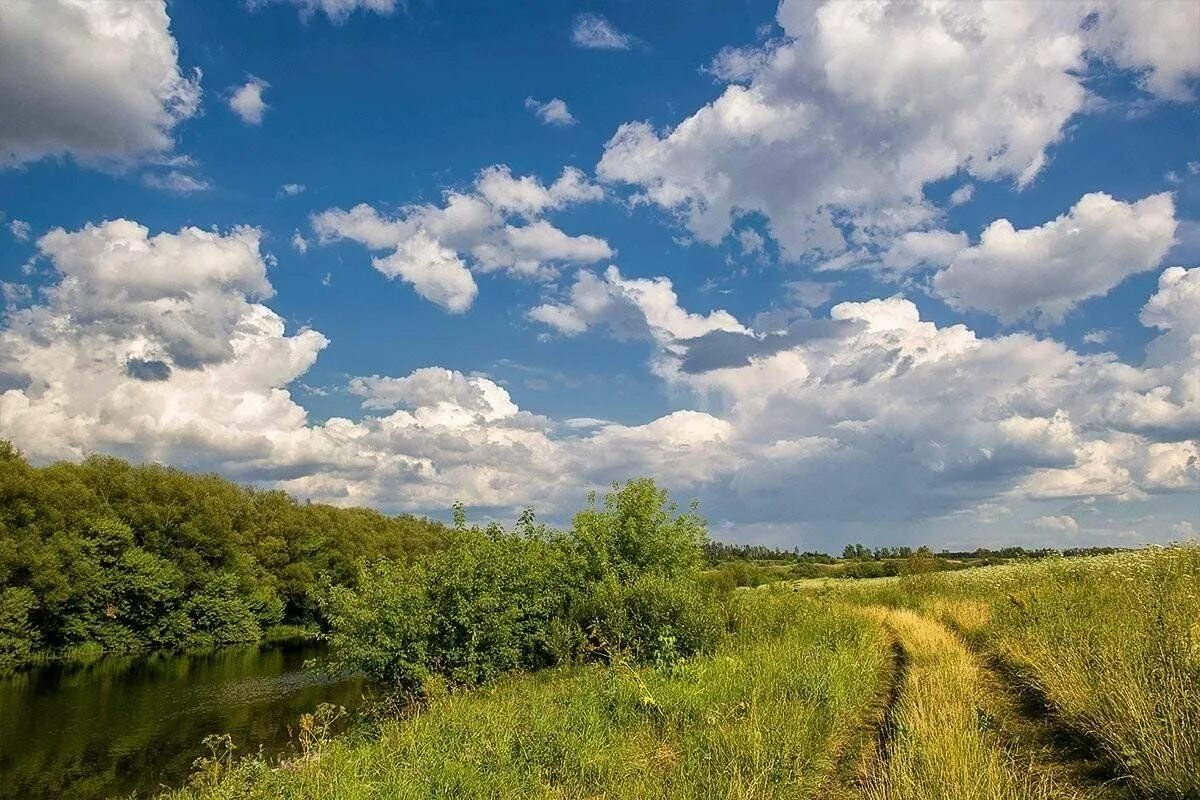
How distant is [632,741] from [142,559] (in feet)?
218

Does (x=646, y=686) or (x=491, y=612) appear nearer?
(x=646, y=686)

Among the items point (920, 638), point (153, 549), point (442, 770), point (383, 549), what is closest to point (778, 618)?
point (920, 638)

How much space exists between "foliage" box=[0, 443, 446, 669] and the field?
47.8 meters

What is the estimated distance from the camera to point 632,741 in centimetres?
1069

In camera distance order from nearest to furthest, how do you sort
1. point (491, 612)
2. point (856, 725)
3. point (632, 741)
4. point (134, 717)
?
point (632, 741) < point (856, 725) < point (491, 612) < point (134, 717)

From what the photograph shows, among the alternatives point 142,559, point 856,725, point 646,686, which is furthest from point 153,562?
point 856,725

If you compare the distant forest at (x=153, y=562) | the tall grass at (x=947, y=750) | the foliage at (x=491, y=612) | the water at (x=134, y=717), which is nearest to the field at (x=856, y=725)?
the tall grass at (x=947, y=750)

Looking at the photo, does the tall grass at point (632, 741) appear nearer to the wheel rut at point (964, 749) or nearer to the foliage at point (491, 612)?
the wheel rut at point (964, 749)

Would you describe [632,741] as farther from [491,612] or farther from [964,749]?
[491,612]

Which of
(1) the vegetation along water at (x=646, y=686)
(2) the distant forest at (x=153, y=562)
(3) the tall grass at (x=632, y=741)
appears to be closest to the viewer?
(1) the vegetation along water at (x=646, y=686)

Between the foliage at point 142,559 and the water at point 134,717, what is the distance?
503 cm

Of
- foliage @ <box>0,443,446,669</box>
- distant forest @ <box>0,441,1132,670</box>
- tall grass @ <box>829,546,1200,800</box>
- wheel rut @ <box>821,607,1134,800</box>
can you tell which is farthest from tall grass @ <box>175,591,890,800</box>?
foliage @ <box>0,443,446,669</box>

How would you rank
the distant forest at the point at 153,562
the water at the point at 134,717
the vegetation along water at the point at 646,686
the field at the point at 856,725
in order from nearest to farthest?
the field at the point at 856,725
the vegetation along water at the point at 646,686
the water at the point at 134,717
the distant forest at the point at 153,562

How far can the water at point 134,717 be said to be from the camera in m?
24.2
